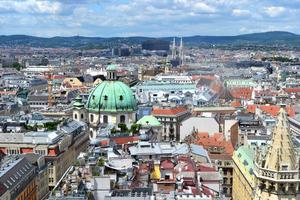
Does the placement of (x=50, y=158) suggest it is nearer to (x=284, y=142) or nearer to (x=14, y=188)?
(x=14, y=188)

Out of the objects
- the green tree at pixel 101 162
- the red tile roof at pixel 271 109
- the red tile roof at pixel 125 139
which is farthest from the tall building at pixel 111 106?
the green tree at pixel 101 162

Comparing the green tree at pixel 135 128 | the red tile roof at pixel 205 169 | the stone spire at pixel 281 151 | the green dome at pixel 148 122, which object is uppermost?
the stone spire at pixel 281 151

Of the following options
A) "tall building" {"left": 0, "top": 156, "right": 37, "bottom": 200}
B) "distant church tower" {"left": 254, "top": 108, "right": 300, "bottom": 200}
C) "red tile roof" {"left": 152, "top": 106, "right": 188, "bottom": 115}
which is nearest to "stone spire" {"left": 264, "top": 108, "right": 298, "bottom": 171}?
"distant church tower" {"left": 254, "top": 108, "right": 300, "bottom": 200}

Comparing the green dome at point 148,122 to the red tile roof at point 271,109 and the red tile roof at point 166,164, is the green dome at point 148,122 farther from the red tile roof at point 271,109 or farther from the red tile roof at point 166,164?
the red tile roof at point 166,164

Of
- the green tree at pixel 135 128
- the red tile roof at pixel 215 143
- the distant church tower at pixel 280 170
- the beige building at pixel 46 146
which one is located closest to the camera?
the distant church tower at pixel 280 170

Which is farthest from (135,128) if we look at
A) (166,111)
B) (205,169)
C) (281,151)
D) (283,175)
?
(283,175)

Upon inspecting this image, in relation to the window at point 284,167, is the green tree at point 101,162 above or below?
below

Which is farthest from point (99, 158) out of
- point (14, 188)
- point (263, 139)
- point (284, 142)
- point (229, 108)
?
point (229, 108)

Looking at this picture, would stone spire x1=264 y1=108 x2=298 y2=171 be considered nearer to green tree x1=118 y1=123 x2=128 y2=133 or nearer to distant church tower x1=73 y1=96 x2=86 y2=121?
green tree x1=118 y1=123 x2=128 y2=133
